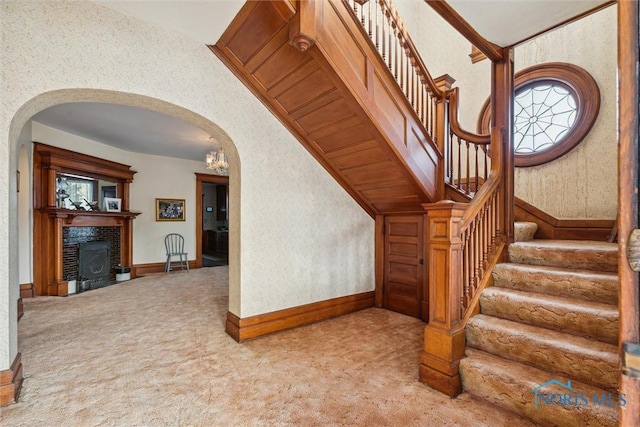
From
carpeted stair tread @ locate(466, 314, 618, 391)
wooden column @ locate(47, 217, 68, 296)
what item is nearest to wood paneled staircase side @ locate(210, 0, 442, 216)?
carpeted stair tread @ locate(466, 314, 618, 391)

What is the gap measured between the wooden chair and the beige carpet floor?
305cm

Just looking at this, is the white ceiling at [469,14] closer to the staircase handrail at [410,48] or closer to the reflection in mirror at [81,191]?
the staircase handrail at [410,48]

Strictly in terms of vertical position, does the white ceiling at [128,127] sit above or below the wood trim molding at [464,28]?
below

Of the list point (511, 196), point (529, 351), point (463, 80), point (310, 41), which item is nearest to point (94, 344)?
point (310, 41)

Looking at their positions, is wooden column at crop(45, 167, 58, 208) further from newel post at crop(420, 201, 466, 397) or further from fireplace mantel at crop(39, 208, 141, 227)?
newel post at crop(420, 201, 466, 397)

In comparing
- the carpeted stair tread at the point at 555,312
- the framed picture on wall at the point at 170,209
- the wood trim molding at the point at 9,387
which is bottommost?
the wood trim molding at the point at 9,387

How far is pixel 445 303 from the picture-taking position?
2.06 metres

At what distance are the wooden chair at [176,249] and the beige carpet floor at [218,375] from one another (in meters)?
3.05

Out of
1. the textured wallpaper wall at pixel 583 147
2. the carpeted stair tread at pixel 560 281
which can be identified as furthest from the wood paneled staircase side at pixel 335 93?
the textured wallpaper wall at pixel 583 147

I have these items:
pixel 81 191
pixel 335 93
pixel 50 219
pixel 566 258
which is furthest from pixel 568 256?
pixel 81 191

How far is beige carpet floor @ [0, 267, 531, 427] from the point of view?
1.77 m

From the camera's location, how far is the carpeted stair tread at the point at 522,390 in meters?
1.53

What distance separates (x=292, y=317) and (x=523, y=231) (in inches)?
102

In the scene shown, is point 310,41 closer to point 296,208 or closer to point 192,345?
point 296,208
